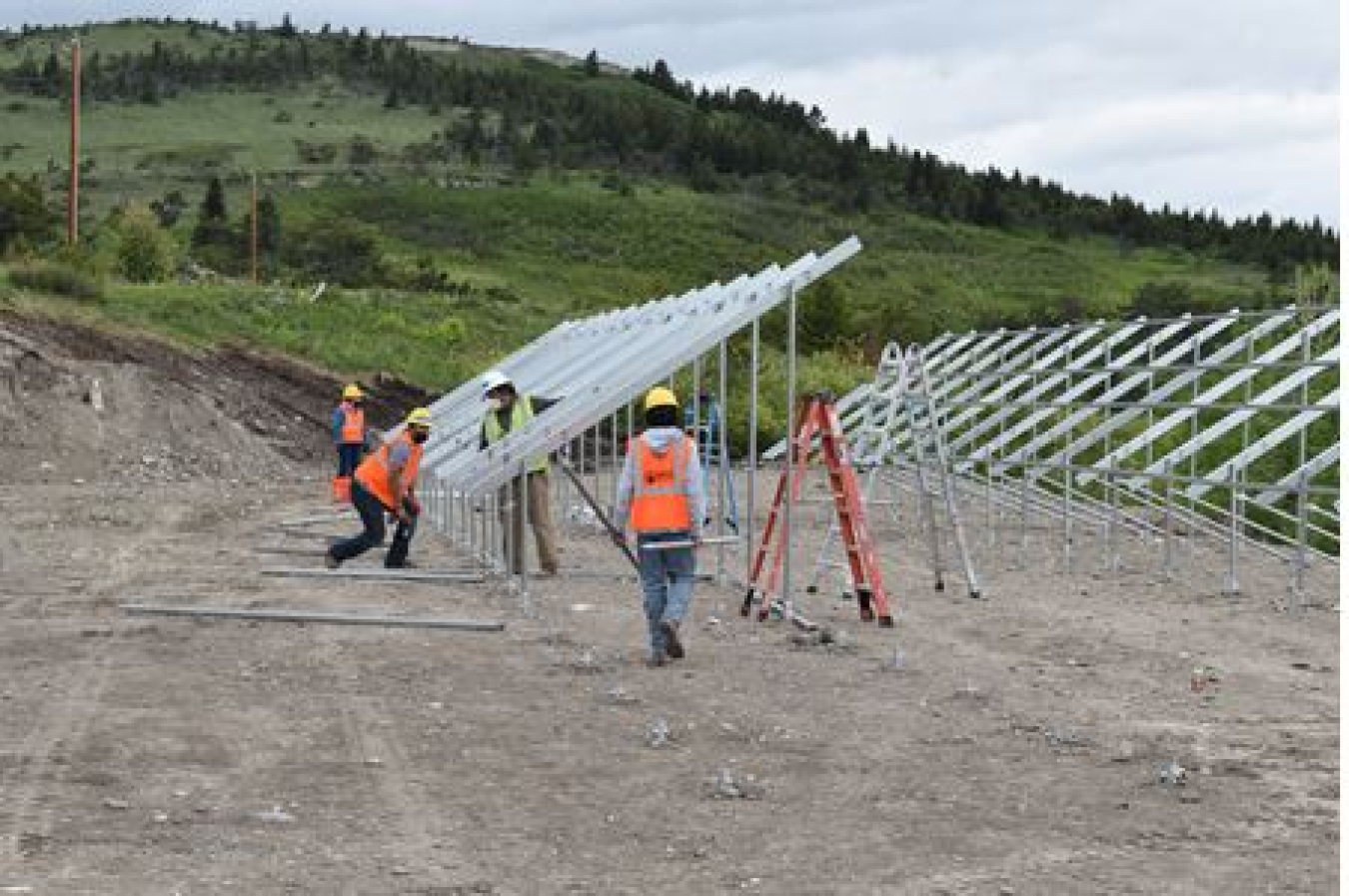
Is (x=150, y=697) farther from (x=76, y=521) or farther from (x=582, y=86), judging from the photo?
(x=582, y=86)

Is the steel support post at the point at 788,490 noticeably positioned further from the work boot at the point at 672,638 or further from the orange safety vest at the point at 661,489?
the work boot at the point at 672,638

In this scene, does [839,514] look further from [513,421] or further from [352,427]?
[352,427]

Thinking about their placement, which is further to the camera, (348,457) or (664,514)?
(348,457)

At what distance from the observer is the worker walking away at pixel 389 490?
1608 centimetres

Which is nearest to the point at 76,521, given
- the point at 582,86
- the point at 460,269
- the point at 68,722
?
the point at 68,722

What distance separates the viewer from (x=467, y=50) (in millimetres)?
160875

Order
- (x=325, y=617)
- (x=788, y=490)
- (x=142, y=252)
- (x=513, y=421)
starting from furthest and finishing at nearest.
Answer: (x=142, y=252)
(x=513, y=421)
(x=788, y=490)
(x=325, y=617)

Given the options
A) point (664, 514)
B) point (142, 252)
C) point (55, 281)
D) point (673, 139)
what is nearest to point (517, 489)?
point (664, 514)

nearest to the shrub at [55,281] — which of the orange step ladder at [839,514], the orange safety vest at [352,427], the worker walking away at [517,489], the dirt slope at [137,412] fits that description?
the dirt slope at [137,412]

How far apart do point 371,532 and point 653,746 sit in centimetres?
757

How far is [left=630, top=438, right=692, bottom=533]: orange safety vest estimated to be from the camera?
11.6 metres

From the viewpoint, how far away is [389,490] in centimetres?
1627

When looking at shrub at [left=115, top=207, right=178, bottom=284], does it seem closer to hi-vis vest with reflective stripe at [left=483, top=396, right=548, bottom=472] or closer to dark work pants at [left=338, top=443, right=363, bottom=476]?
dark work pants at [left=338, top=443, right=363, bottom=476]

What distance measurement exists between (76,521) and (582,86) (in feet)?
391
